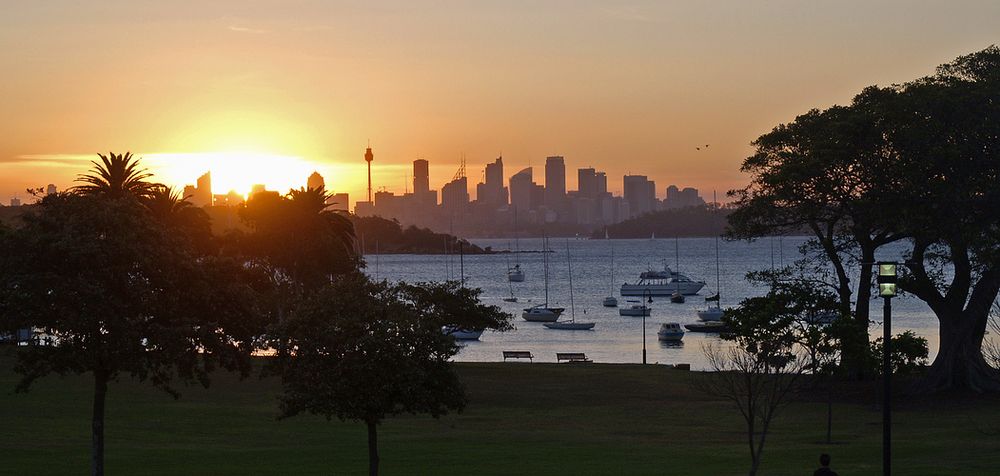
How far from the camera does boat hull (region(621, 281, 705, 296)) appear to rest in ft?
638

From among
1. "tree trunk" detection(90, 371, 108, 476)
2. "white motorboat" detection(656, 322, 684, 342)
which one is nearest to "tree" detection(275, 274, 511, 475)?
"tree trunk" detection(90, 371, 108, 476)

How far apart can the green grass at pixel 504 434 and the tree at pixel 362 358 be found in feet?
15.5

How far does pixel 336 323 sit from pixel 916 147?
112 ft

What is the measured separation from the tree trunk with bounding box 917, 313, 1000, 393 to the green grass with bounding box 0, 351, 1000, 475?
1689 mm

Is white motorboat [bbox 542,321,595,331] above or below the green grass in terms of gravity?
below

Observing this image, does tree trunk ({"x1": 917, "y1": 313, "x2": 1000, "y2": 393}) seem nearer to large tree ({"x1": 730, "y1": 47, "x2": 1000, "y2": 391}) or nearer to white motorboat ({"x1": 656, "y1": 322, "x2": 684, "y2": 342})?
large tree ({"x1": 730, "y1": 47, "x2": 1000, "y2": 391})

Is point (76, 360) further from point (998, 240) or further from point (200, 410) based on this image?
point (998, 240)

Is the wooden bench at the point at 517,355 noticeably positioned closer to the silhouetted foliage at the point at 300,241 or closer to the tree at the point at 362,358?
the silhouetted foliage at the point at 300,241

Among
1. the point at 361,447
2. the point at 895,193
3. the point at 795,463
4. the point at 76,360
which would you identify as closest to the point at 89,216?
the point at 76,360

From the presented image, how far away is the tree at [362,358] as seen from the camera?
27.6m

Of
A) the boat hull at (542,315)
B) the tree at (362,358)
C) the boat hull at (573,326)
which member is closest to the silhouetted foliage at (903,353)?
the tree at (362,358)

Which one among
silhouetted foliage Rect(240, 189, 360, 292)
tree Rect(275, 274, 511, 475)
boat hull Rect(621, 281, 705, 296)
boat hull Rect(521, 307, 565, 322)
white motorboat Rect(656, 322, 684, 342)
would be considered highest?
silhouetted foliage Rect(240, 189, 360, 292)

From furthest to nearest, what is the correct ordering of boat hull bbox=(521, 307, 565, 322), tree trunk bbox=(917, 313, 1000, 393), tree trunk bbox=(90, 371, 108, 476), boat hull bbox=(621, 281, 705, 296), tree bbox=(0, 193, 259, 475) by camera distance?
boat hull bbox=(621, 281, 705, 296), boat hull bbox=(521, 307, 565, 322), tree trunk bbox=(917, 313, 1000, 393), tree trunk bbox=(90, 371, 108, 476), tree bbox=(0, 193, 259, 475)

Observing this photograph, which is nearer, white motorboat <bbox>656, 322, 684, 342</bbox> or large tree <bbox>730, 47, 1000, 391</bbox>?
large tree <bbox>730, 47, 1000, 391</bbox>
